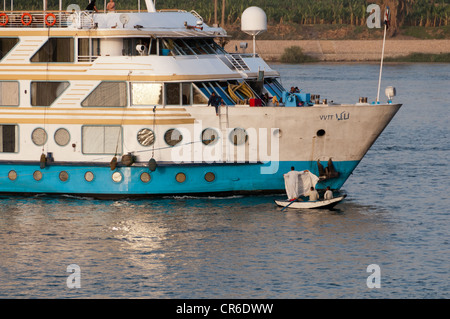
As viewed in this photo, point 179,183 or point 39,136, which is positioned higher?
point 39,136

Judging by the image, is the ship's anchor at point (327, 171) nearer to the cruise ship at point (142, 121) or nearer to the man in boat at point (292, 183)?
the cruise ship at point (142, 121)

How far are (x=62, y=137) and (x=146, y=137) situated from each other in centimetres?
355

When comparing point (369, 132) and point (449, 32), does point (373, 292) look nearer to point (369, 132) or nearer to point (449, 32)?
point (369, 132)

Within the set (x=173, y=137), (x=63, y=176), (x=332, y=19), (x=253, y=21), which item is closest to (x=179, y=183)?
(x=173, y=137)

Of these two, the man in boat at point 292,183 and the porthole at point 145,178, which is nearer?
the man in boat at point 292,183

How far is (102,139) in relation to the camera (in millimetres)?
39969

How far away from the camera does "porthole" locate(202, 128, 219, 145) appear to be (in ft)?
130

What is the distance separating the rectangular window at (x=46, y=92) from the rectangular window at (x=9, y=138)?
138cm

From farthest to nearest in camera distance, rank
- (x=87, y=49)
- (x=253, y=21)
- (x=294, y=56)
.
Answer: (x=294, y=56)
(x=253, y=21)
(x=87, y=49)

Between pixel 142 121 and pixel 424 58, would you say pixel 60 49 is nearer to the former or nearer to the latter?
pixel 142 121

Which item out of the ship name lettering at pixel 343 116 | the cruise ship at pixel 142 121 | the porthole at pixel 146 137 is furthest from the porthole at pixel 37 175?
the ship name lettering at pixel 343 116

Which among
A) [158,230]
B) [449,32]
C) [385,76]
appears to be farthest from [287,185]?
[449,32]

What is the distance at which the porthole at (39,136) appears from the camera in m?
40.5

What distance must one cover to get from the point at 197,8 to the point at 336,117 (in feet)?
365
